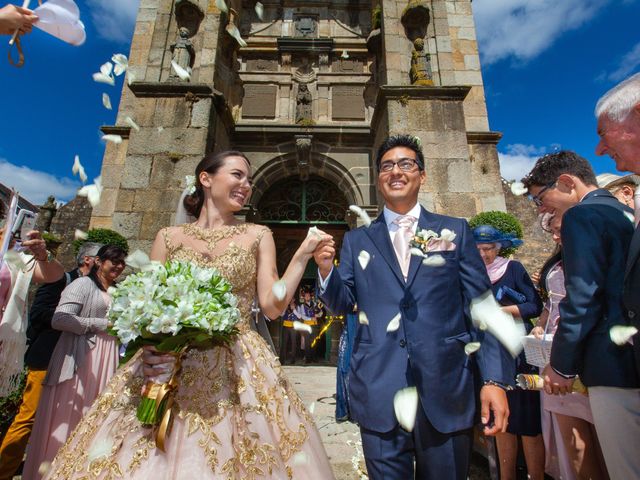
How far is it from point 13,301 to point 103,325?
0.74m

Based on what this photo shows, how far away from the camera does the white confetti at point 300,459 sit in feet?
5.17

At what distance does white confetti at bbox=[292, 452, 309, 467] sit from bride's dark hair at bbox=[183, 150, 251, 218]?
1688mm

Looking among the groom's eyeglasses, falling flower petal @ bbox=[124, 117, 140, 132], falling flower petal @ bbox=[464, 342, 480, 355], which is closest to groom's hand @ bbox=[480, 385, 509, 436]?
falling flower petal @ bbox=[464, 342, 480, 355]

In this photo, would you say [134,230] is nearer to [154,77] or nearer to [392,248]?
[154,77]

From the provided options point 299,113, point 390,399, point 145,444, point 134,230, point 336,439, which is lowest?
point 336,439

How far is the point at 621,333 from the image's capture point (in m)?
1.44

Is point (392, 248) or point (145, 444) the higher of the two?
point (392, 248)

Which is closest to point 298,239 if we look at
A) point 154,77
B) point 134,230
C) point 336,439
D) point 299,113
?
point 299,113

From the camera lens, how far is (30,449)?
108 inches

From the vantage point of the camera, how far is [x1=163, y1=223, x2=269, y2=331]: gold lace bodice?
1.95 meters

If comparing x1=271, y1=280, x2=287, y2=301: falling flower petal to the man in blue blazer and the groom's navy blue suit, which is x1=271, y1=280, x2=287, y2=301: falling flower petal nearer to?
the groom's navy blue suit

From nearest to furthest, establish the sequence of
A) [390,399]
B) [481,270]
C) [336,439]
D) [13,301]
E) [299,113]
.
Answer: [390,399], [481,270], [13,301], [336,439], [299,113]

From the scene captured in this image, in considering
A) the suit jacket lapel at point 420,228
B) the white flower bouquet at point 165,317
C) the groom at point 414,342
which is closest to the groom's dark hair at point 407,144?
the groom at point 414,342

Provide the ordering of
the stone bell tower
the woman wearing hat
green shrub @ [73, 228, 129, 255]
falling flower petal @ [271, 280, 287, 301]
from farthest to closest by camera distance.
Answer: the stone bell tower → green shrub @ [73, 228, 129, 255] → the woman wearing hat → falling flower petal @ [271, 280, 287, 301]
